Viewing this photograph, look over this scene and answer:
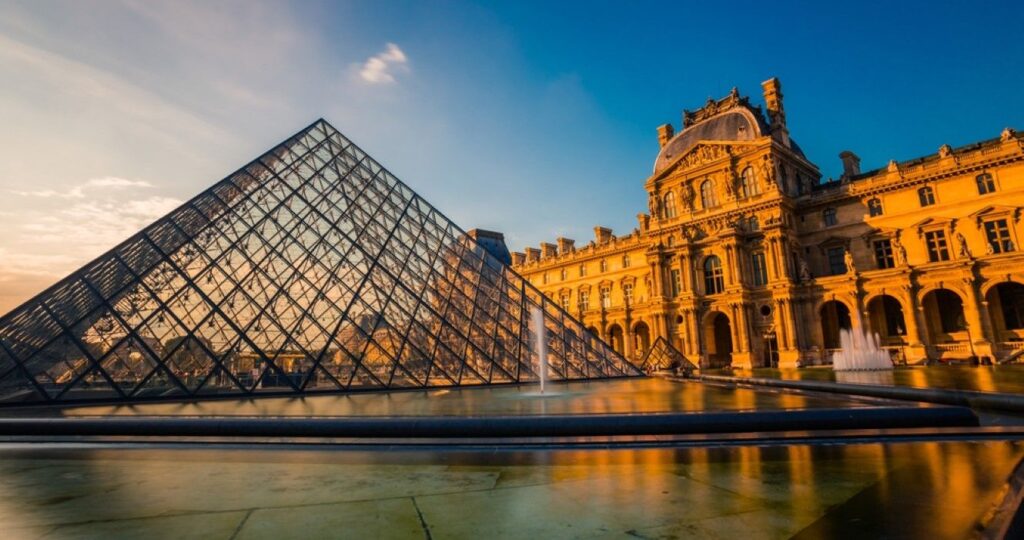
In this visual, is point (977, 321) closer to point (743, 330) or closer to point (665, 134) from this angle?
point (743, 330)

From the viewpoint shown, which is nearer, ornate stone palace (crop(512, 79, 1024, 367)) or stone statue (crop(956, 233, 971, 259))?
stone statue (crop(956, 233, 971, 259))

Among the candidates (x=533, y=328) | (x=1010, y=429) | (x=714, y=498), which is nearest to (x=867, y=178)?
(x=533, y=328)

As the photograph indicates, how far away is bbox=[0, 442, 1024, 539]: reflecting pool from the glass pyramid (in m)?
23.2

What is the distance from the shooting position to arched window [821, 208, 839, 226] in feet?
111

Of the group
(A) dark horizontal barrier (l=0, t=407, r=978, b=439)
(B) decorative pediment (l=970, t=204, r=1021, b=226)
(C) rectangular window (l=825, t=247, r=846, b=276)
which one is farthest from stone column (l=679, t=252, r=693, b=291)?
(A) dark horizontal barrier (l=0, t=407, r=978, b=439)

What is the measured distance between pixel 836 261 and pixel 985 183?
27.3 ft

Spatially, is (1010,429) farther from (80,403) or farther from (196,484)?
(80,403)

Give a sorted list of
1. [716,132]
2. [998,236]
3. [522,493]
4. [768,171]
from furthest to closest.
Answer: [716,132] → [768,171] → [998,236] → [522,493]

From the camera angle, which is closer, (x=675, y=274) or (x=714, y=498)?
(x=714, y=498)

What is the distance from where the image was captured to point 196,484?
3998mm

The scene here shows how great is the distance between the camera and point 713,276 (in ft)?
119

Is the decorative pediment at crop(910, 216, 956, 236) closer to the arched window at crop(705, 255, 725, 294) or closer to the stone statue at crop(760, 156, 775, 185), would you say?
the stone statue at crop(760, 156, 775, 185)

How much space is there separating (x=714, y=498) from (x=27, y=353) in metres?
14.6

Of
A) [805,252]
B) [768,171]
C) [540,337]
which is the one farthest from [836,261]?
[540,337]
